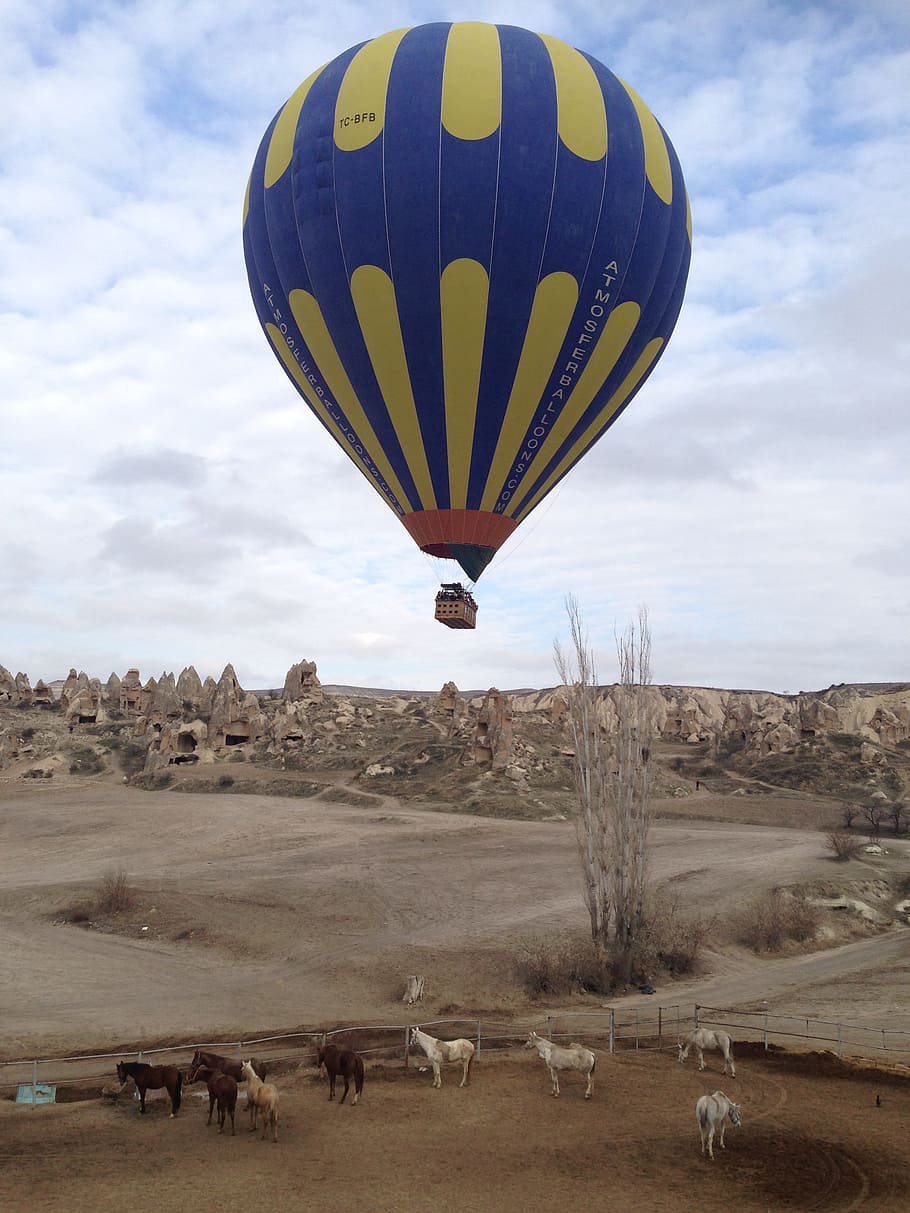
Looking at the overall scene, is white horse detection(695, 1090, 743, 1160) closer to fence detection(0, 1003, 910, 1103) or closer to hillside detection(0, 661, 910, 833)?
fence detection(0, 1003, 910, 1103)

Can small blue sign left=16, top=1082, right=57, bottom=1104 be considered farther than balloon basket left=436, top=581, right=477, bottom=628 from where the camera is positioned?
No

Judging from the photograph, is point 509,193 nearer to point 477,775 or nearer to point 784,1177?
point 784,1177

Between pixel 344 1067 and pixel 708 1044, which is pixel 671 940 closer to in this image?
pixel 708 1044

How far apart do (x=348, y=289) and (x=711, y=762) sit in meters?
62.4

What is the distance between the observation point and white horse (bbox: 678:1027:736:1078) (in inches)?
568

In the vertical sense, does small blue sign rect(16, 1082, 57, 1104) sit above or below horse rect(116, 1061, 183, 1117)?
below

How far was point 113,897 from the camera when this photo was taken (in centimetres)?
2808

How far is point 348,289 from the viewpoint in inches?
822

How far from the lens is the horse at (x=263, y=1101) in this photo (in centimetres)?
1155

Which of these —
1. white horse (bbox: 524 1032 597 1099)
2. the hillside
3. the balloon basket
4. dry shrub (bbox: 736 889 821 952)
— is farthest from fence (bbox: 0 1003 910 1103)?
the hillside

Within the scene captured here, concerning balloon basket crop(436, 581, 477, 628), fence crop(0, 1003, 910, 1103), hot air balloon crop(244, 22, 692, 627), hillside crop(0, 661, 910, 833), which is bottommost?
fence crop(0, 1003, 910, 1103)

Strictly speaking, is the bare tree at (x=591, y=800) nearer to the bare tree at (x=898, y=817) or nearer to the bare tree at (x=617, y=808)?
the bare tree at (x=617, y=808)

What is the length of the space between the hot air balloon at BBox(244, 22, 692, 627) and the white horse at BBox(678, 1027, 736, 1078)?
1281cm

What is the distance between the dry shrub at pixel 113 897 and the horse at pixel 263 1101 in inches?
693
